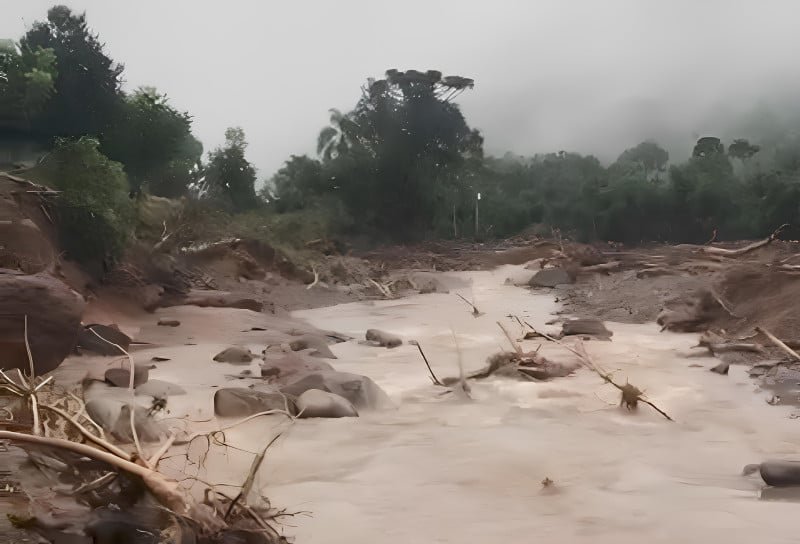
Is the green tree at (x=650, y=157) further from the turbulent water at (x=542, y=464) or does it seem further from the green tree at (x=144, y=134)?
the turbulent water at (x=542, y=464)

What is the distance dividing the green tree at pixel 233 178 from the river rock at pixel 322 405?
117 feet

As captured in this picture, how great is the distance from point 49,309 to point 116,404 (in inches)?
114

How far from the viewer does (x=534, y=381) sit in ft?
22.9

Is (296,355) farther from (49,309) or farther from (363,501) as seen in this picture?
(363,501)

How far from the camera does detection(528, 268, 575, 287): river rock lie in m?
21.7

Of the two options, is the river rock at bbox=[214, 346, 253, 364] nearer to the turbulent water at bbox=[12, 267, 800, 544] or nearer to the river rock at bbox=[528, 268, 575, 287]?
the turbulent water at bbox=[12, 267, 800, 544]

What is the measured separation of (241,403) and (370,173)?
123ft

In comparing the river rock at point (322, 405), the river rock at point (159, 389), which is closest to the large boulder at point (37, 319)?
the river rock at point (159, 389)

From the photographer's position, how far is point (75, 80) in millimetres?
19672

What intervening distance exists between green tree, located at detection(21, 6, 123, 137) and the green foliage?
299 inches

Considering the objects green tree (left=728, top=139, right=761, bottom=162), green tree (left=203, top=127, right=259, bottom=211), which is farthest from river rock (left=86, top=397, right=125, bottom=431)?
green tree (left=728, top=139, right=761, bottom=162)

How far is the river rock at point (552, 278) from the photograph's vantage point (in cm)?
2172

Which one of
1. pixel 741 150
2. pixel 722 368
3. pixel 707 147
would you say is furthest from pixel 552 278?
pixel 741 150

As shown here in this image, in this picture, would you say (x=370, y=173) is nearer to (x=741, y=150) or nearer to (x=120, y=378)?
(x=120, y=378)
